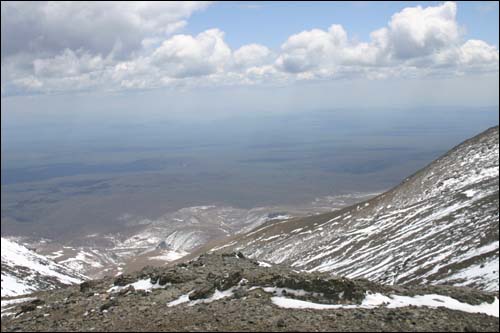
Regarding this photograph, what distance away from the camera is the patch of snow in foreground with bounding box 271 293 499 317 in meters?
19.0

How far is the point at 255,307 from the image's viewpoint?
727 inches

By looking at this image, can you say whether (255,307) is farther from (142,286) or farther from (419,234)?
(419,234)

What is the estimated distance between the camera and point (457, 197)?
84.8 metres

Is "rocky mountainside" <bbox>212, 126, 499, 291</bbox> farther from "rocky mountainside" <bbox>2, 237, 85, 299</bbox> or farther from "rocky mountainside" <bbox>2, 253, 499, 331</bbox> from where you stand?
"rocky mountainside" <bbox>2, 237, 85, 299</bbox>

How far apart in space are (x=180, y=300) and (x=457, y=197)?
76731 millimetres

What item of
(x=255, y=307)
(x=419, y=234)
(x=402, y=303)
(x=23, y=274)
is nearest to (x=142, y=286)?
(x=255, y=307)

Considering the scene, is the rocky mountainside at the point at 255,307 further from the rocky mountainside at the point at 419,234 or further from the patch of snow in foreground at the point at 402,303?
the rocky mountainside at the point at 419,234

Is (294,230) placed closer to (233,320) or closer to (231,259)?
(231,259)

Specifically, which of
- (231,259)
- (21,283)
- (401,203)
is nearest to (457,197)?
(401,203)

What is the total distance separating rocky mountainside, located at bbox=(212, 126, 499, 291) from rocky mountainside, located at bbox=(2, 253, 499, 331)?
26083 mm

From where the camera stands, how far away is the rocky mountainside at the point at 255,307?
16625 millimetres

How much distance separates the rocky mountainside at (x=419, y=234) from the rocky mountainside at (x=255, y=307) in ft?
85.6

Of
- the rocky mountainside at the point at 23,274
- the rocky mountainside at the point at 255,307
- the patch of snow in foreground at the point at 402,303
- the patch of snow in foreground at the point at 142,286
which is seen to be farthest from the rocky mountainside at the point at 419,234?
the rocky mountainside at the point at 23,274

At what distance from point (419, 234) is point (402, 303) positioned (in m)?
58.3
